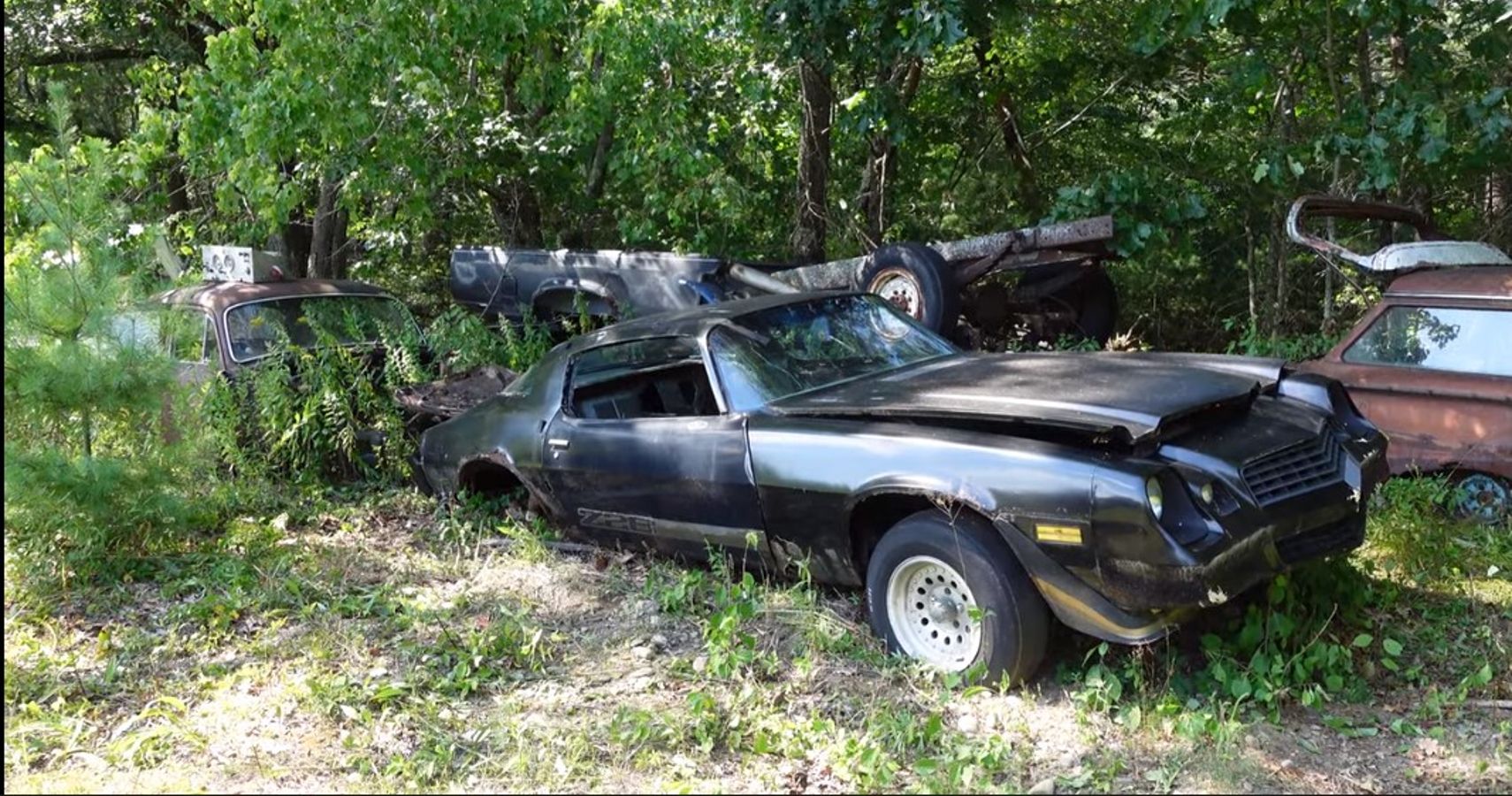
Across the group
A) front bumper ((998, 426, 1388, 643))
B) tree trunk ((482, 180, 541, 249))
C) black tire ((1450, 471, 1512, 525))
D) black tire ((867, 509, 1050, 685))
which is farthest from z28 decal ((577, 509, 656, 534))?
tree trunk ((482, 180, 541, 249))

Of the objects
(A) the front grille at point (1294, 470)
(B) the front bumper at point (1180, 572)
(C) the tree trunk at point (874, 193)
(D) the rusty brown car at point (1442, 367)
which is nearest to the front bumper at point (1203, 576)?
(B) the front bumper at point (1180, 572)

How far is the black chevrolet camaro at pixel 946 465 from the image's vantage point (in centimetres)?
395

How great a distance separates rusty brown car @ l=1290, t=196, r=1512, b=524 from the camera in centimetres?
601

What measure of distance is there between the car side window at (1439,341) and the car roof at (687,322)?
9.83ft

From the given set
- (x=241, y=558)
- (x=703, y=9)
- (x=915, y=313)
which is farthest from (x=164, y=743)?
(x=703, y=9)

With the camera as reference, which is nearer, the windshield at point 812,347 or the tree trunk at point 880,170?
the windshield at point 812,347

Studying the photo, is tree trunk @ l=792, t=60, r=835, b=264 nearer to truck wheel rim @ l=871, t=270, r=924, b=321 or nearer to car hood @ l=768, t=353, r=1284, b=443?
truck wheel rim @ l=871, t=270, r=924, b=321

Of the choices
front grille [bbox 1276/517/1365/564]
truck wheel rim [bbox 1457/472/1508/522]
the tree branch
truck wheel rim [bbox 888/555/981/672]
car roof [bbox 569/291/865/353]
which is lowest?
truck wheel rim [bbox 888/555/981/672]

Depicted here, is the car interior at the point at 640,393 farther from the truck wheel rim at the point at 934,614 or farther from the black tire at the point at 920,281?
the black tire at the point at 920,281

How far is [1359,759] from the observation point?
3844mm

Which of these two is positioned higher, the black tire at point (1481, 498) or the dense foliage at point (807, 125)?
the dense foliage at point (807, 125)

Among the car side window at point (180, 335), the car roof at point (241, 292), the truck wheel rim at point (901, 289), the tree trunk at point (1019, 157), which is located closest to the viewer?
the car side window at point (180, 335)

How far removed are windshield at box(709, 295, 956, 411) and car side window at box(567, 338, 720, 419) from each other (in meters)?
0.36

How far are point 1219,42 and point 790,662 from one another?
901 cm
